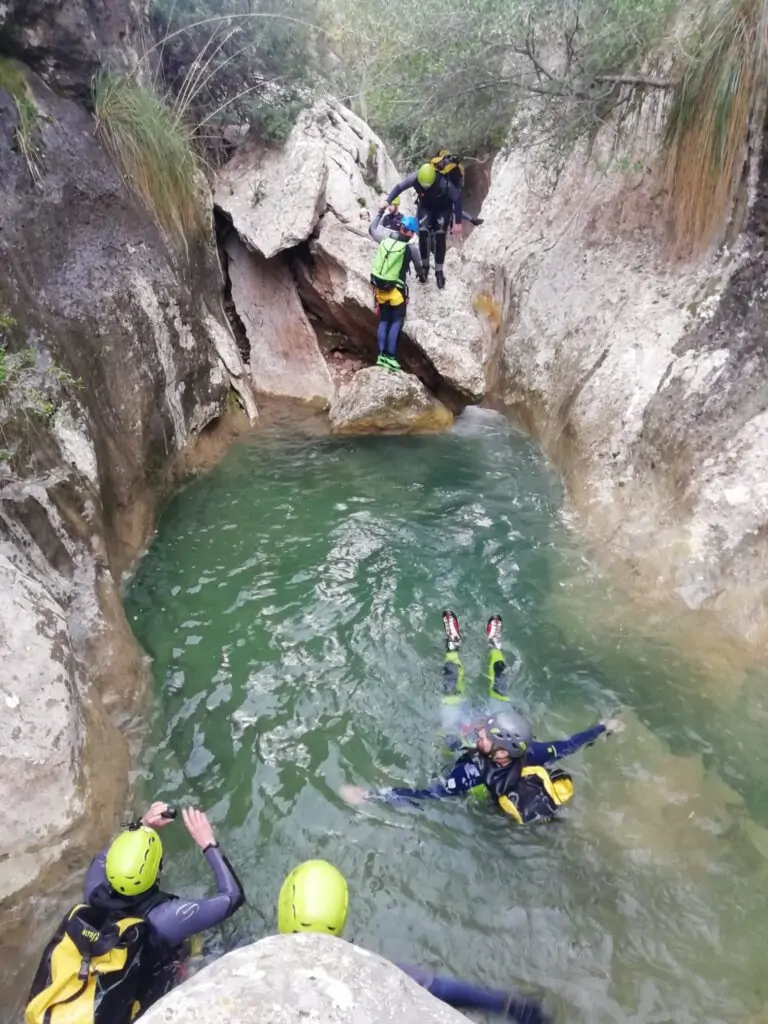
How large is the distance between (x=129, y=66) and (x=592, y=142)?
247 inches

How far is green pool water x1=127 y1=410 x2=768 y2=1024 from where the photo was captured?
14.2ft

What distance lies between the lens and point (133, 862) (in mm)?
3850

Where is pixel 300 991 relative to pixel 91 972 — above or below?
above

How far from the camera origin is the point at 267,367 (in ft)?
40.3

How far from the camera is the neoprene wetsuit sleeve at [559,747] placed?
204 inches

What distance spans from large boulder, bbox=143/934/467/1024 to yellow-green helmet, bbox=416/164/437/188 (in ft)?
35.1

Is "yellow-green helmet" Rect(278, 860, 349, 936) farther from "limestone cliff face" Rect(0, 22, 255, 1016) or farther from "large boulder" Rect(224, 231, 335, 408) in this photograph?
"large boulder" Rect(224, 231, 335, 408)

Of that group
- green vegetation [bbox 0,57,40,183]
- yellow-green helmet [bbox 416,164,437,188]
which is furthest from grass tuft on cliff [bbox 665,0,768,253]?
green vegetation [bbox 0,57,40,183]

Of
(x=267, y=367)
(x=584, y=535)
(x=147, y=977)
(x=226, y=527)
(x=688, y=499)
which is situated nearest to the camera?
(x=147, y=977)

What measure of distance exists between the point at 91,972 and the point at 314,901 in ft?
3.77

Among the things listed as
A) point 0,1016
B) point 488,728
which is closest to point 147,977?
point 0,1016

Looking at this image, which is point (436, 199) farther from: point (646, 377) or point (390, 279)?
point (646, 377)

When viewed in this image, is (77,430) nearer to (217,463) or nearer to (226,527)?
(226,527)

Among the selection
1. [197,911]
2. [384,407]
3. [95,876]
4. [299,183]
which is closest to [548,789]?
[197,911]
